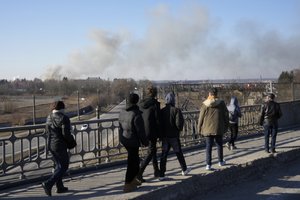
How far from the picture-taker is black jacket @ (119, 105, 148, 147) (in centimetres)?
Result: 803

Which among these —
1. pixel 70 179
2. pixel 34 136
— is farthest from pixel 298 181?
pixel 34 136

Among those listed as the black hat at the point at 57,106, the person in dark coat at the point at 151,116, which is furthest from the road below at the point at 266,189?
the black hat at the point at 57,106

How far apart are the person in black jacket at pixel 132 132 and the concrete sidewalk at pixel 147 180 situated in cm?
36

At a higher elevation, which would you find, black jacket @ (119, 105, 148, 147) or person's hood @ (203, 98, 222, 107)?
person's hood @ (203, 98, 222, 107)

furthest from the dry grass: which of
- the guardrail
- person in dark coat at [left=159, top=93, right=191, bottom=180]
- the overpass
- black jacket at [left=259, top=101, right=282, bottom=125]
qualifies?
person in dark coat at [left=159, top=93, right=191, bottom=180]

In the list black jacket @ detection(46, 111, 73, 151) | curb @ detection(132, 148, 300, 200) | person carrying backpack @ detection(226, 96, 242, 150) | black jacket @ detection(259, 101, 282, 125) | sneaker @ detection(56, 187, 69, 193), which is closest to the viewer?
black jacket @ detection(46, 111, 73, 151)

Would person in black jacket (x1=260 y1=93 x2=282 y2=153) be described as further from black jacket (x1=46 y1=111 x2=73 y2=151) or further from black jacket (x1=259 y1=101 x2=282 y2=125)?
black jacket (x1=46 y1=111 x2=73 y2=151)

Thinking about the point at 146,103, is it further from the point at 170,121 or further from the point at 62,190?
the point at 62,190

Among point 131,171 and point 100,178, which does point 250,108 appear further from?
point 131,171

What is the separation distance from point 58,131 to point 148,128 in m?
1.64

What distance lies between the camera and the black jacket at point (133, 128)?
8031mm

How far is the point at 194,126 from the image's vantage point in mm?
15547

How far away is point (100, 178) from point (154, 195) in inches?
83.5

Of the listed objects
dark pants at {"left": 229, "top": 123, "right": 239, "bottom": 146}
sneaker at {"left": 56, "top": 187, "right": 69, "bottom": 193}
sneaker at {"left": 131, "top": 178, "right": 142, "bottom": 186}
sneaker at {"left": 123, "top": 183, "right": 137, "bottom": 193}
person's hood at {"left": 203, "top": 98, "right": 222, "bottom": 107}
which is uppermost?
person's hood at {"left": 203, "top": 98, "right": 222, "bottom": 107}
